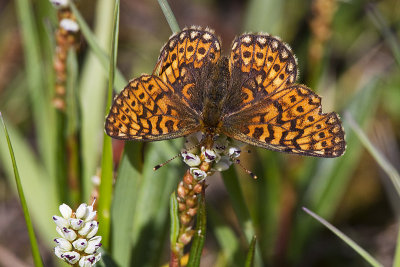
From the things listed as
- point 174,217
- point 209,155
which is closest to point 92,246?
point 174,217

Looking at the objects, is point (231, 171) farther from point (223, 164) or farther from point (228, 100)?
point (228, 100)

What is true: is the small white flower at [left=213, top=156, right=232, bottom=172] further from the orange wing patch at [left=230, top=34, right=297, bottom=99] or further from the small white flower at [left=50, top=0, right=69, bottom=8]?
the small white flower at [left=50, top=0, right=69, bottom=8]

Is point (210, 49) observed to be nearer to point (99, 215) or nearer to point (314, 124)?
point (314, 124)

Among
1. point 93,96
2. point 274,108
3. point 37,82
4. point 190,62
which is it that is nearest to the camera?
point 274,108

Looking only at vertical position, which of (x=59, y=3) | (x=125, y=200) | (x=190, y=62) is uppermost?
(x=59, y=3)

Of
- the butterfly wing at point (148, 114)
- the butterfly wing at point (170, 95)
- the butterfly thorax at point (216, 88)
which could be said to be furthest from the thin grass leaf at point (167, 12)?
the butterfly thorax at point (216, 88)

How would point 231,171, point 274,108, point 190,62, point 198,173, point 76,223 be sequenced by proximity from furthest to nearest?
point 190,62
point 274,108
point 231,171
point 198,173
point 76,223

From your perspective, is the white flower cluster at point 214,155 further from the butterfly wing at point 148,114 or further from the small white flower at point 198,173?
the butterfly wing at point 148,114
